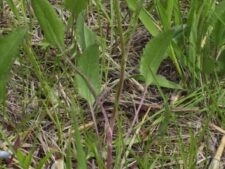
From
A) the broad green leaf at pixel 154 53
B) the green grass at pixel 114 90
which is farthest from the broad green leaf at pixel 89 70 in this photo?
the broad green leaf at pixel 154 53

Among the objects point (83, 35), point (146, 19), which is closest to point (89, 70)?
point (83, 35)

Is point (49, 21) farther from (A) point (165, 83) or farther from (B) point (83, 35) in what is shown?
(A) point (165, 83)

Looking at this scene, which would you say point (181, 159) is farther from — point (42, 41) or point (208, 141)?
point (42, 41)

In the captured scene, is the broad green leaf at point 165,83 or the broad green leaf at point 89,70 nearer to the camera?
the broad green leaf at point 89,70

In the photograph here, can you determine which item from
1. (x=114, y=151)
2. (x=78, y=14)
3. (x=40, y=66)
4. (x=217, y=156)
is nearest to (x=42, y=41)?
(x=40, y=66)

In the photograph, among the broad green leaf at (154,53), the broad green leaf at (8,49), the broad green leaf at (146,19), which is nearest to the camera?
the broad green leaf at (8,49)

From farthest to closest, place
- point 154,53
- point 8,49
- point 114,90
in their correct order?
point 114,90 → point 154,53 → point 8,49

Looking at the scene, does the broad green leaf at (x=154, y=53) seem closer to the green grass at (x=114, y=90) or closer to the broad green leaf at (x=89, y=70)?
the green grass at (x=114, y=90)

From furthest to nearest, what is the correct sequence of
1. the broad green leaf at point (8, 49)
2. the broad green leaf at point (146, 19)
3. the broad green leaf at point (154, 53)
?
the broad green leaf at point (146, 19)
the broad green leaf at point (154, 53)
the broad green leaf at point (8, 49)
